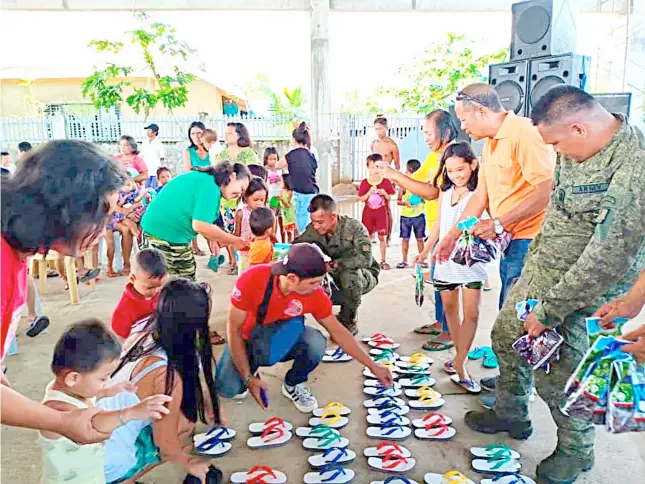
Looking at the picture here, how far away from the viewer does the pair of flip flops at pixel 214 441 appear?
241 centimetres

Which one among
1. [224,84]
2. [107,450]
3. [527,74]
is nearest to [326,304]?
[107,450]

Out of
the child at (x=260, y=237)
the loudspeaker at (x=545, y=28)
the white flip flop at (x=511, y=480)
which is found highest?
the loudspeaker at (x=545, y=28)

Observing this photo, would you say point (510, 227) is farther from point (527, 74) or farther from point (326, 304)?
point (527, 74)

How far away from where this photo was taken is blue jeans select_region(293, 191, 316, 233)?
18.6 feet

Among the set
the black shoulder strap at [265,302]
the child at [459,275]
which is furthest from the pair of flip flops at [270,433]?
the child at [459,275]

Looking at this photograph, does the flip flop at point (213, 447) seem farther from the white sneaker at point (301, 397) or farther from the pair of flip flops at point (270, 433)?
the white sneaker at point (301, 397)

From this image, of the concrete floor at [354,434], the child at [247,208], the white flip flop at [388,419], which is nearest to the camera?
the concrete floor at [354,434]

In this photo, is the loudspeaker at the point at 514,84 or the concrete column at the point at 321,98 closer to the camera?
the loudspeaker at the point at 514,84

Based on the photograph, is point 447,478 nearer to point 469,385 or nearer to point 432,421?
point 432,421

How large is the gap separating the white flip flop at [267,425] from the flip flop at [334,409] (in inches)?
6.7

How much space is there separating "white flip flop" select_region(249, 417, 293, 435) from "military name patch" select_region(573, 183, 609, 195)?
1.62 m

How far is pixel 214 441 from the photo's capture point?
8.15ft

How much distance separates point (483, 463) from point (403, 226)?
3.59 metres

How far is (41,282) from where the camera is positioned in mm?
4984
